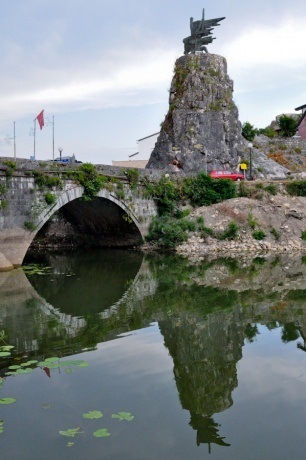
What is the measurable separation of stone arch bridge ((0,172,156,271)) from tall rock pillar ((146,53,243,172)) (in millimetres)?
7832

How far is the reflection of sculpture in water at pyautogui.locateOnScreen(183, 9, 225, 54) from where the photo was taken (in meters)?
39.3

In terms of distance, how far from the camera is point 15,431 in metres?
6.92

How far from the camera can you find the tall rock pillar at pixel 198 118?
37.1 metres

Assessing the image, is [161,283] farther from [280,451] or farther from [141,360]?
[280,451]

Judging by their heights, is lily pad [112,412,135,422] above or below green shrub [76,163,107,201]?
below

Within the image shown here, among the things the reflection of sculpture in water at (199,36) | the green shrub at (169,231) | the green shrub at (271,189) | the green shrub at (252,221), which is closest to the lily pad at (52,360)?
the green shrub at (169,231)

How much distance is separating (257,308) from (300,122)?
4851 centimetres

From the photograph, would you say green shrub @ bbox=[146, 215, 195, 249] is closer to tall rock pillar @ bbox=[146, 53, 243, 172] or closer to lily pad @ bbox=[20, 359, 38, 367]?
tall rock pillar @ bbox=[146, 53, 243, 172]

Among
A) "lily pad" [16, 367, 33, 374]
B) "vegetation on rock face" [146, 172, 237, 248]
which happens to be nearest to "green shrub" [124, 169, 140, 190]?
"vegetation on rock face" [146, 172, 237, 248]

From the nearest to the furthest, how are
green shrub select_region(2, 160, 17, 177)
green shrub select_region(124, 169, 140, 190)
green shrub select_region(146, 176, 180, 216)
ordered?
green shrub select_region(2, 160, 17, 177), green shrub select_region(124, 169, 140, 190), green shrub select_region(146, 176, 180, 216)

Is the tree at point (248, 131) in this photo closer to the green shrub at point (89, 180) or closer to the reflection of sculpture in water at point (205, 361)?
the green shrub at point (89, 180)

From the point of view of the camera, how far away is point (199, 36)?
39.7 metres

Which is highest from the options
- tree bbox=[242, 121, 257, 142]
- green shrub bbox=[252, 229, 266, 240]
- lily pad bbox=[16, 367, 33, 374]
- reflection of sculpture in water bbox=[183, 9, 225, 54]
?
reflection of sculpture in water bbox=[183, 9, 225, 54]

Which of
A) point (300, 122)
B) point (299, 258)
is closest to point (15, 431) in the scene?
point (299, 258)
